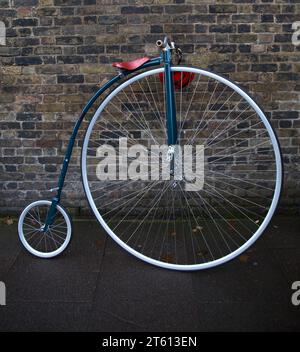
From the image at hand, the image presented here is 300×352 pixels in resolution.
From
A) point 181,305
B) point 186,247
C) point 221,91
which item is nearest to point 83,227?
point 186,247

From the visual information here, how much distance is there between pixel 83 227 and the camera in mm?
3998

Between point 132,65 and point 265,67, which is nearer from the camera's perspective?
point 132,65

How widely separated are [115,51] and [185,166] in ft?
3.64

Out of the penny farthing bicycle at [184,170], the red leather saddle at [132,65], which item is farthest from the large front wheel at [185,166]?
the red leather saddle at [132,65]

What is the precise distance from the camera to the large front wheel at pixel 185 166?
3.86m

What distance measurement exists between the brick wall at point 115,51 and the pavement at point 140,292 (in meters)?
0.95

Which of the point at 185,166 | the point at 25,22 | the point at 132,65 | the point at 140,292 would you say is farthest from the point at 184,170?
the point at 25,22

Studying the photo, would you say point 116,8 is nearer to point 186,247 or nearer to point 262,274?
point 186,247

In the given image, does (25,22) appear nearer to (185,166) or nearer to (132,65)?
(132,65)

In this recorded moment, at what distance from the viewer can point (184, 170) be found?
374 centimetres

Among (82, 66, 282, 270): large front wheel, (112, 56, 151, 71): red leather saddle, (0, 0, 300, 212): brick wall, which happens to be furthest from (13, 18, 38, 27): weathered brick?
(112, 56, 151, 71): red leather saddle

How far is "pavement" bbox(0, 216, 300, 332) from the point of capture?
2734 millimetres

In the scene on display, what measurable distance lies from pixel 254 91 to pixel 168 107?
43.0 inches

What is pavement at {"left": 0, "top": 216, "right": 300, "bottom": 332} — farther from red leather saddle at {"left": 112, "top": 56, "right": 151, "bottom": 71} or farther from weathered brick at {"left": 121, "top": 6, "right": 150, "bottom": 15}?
weathered brick at {"left": 121, "top": 6, "right": 150, "bottom": 15}
